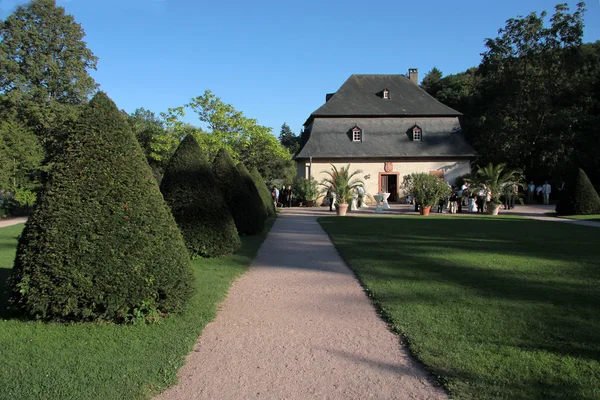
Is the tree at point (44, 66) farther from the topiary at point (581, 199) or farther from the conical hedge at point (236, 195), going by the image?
the topiary at point (581, 199)

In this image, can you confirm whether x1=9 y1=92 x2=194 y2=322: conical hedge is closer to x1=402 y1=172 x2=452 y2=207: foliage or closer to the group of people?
x1=402 y1=172 x2=452 y2=207: foliage

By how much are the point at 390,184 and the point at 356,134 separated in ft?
17.0

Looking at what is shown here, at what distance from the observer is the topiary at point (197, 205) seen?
931cm

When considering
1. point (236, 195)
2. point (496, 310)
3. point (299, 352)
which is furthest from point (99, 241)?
point (236, 195)

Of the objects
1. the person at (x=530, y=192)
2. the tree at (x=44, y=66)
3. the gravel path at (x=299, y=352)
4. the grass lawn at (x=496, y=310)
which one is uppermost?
the tree at (x=44, y=66)

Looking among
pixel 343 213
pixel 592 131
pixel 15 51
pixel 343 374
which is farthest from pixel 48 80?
pixel 592 131

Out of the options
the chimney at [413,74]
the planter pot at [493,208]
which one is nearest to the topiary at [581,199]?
the planter pot at [493,208]

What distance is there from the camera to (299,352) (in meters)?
4.29

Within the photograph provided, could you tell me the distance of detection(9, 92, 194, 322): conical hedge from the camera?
4.68 meters

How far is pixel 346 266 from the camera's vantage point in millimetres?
8969

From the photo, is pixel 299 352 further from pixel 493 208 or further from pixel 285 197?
pixel 285 197

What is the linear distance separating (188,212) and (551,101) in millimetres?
38203

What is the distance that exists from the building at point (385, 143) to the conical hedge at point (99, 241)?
1257 inches

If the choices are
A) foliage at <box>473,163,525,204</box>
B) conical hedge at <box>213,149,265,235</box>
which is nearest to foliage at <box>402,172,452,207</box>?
foliage at <box>473,163,525,204</box>
